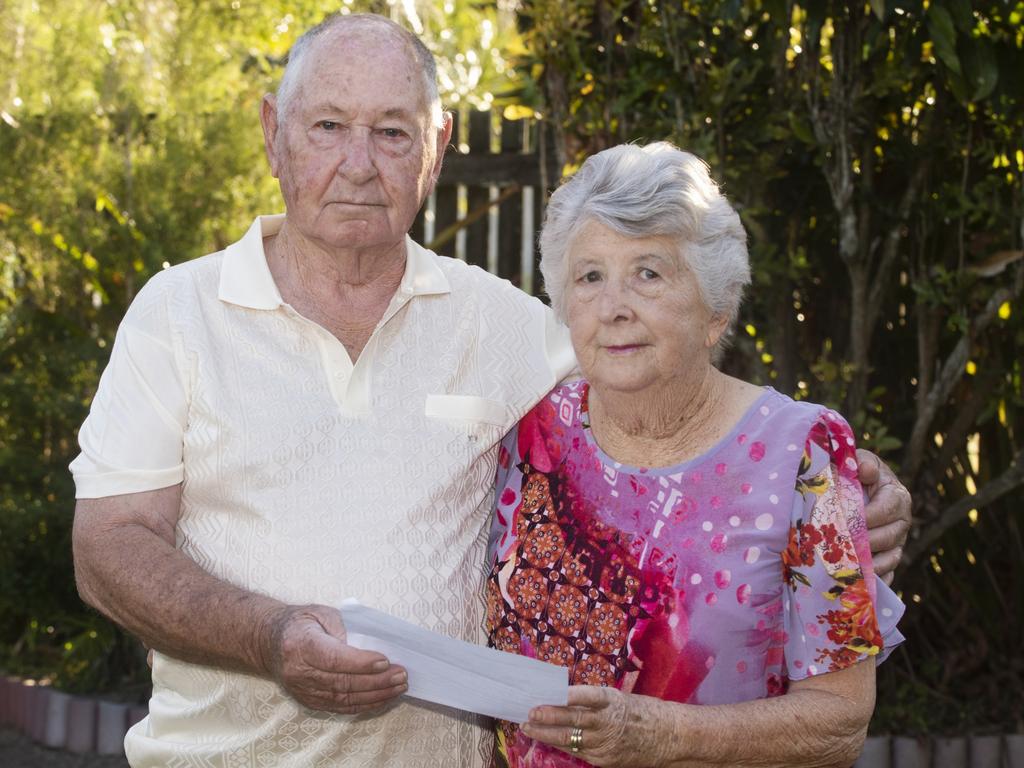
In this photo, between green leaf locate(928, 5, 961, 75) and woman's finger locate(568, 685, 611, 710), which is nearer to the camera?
woman's finger locate(568, 685, 611, 710)

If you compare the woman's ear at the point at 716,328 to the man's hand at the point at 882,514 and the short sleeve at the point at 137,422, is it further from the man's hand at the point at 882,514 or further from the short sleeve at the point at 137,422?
the short sleeve at the point at 137,422

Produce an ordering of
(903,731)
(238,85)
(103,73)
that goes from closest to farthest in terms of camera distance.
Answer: (903,731) < (103,73) < (238,85)

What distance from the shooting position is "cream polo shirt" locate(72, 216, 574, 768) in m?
2.38

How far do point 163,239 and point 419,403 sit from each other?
3.07 m

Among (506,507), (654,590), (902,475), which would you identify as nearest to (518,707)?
(654,590)

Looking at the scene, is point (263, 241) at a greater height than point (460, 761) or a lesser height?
greater

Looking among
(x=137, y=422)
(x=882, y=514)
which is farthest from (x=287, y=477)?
(x=882, y=514)

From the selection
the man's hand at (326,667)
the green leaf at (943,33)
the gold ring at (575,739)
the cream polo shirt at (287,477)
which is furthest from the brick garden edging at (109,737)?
the man's hand at (326,667)

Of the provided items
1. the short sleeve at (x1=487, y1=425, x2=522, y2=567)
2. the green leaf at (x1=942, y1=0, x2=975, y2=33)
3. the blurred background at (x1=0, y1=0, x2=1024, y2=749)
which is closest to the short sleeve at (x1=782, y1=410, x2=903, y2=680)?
the short sleeve at (x1=487, y1=425, x2=522, y2=567)

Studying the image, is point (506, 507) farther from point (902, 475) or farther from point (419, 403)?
point (902, 475)

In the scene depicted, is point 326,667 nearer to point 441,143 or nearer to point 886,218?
point 441,143

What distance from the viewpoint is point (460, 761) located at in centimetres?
251

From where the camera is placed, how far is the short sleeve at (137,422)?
236 cm

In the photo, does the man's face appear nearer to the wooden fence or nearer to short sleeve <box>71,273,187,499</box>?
short sleeve <box>71,273,187,499</box>
